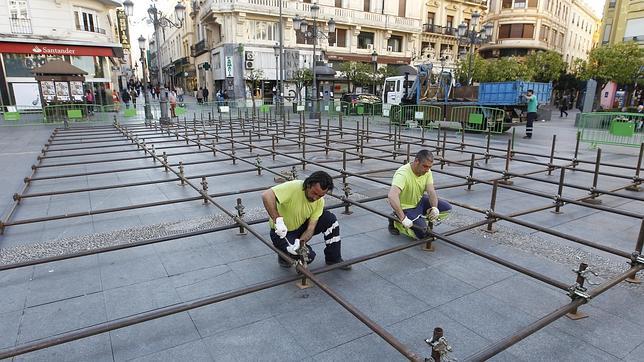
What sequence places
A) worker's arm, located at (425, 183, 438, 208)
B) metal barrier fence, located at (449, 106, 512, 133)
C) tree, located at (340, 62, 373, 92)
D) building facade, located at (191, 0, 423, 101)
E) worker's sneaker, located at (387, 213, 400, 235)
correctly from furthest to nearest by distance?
building facade, located at (191, 0, 423, 101), tree, located at (340, 62, 373, 92), metal barrier fence, located at (449, 106, 512, 133), worker's sneaker, located at (387, 213, 400, 235), worker's arm, located at (425, 183, 438, 208)

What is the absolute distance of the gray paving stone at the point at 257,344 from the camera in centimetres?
290

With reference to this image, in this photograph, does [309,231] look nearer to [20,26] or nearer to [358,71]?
[20,26]

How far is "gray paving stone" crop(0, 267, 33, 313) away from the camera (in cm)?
359

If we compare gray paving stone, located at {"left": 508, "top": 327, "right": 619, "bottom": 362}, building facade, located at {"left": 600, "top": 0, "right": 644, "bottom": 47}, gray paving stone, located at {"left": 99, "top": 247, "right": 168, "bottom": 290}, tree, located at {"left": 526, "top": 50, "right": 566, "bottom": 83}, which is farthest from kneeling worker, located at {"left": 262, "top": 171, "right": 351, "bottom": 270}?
building facade, located at {"left": 600, "top": 0, "right": 644, "bottom": 47}

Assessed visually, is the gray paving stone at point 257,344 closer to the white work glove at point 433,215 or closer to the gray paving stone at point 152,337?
the gray paving stone at point 152,337

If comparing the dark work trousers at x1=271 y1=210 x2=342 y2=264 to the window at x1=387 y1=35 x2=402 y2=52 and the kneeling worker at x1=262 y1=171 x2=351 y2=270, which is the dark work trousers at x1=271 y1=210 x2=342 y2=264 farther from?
the window at x1=387 y1=35 x2=402 y2=52

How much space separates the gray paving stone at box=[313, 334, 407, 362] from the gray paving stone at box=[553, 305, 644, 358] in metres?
1.50

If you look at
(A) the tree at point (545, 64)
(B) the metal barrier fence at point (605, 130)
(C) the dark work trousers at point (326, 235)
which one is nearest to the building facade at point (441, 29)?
(A) the tree at point (545, 64)

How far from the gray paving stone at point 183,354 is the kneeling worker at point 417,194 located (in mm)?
2415

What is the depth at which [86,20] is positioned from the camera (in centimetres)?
2555

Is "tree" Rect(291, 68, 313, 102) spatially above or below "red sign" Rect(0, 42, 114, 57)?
below

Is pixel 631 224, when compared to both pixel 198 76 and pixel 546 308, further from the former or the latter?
pixel 198 76

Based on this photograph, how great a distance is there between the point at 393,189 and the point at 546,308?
1.88 m

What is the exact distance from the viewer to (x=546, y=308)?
354 cm
